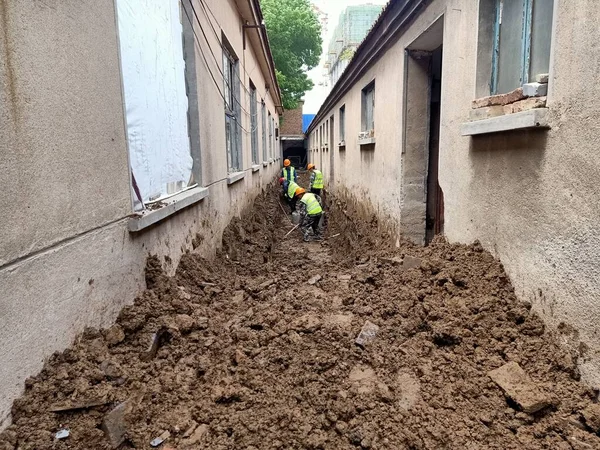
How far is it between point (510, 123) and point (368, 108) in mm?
5629

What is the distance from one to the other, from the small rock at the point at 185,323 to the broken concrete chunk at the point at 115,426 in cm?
88

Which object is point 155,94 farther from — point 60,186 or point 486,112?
point 486,112

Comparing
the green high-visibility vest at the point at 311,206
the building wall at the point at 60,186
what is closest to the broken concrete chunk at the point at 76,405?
the building wall at the point at 60,186

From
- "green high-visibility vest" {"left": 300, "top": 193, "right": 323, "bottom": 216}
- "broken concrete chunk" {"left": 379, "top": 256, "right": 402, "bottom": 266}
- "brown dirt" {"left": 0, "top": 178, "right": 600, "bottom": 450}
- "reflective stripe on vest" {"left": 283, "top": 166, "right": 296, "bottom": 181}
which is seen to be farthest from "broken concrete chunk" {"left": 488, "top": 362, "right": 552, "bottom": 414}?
"reflective stripe on vest" {"left": 283, "top": 166, "right": 296, "bottom": 181}

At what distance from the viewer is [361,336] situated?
9.18 feet

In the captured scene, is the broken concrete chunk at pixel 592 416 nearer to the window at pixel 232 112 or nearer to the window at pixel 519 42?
the window at pixel 519 42

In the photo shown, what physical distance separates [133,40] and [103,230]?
5.45ft

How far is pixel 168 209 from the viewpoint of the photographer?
138 inches

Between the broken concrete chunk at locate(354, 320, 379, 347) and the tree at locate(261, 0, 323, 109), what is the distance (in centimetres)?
2683

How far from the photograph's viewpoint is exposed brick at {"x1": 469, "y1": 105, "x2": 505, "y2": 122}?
10.0 feet

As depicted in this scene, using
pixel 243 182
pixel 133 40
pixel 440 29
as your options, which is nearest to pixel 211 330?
pixel 133 40

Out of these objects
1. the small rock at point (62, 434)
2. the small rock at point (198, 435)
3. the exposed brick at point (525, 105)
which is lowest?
the small rock at point (198, 435)

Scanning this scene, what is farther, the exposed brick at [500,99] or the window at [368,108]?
the window at [368,108]

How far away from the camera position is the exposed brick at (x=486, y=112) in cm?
305
